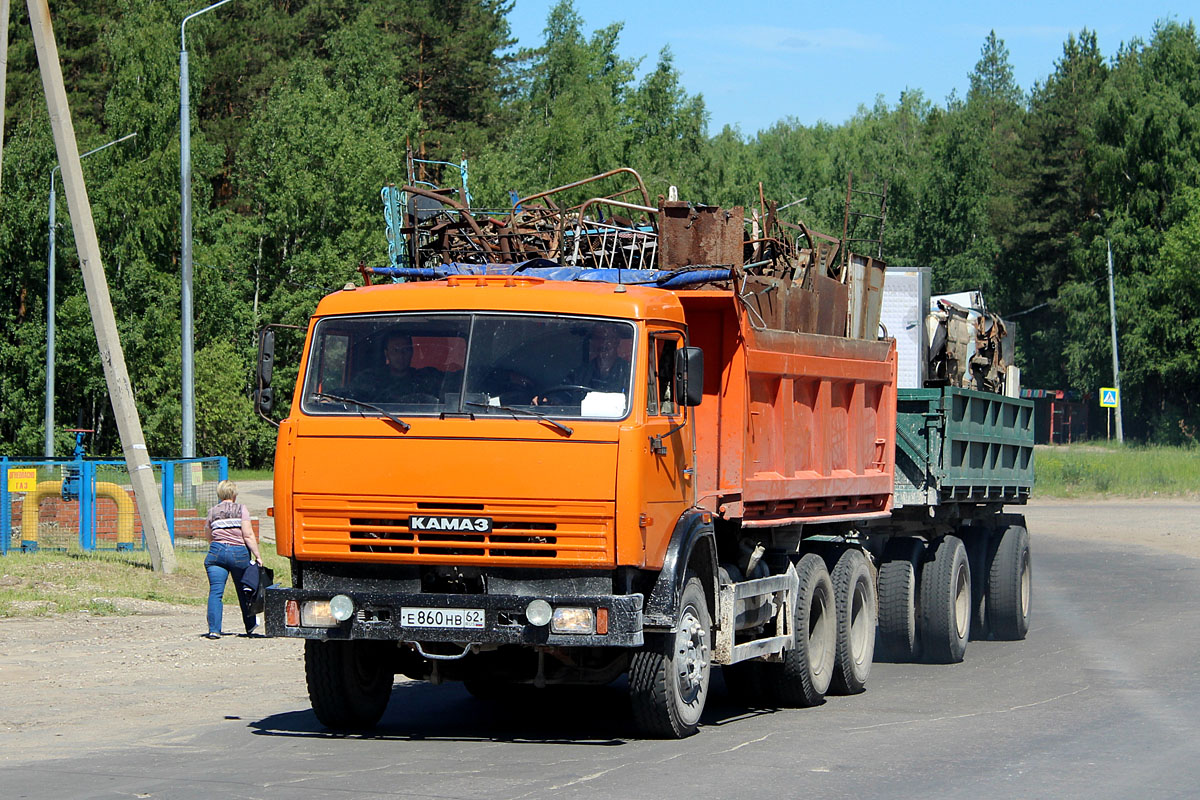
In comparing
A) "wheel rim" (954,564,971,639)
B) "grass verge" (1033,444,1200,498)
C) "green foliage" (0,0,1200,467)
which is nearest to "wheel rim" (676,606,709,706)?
"wheel rim" (954,564,971,639)

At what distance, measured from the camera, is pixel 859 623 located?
Answer: 42.1ft

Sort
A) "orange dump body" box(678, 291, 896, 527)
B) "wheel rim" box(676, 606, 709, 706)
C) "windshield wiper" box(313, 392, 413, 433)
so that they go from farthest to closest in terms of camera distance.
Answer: "orange dump body" box(678, 291, 896, 527)
"wheel rim" box(676, 606, 709, 706)
"windshield wiper" box(313, 392, 413, 433)

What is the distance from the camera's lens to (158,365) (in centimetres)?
5144

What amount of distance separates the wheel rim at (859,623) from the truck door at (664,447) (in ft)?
11.1

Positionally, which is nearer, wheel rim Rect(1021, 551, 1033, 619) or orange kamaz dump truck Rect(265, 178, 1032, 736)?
orange kamaz dump truck Rect(265, 178, 1032, 736)

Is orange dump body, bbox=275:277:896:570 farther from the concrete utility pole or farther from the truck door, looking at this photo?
the concrete utility pole

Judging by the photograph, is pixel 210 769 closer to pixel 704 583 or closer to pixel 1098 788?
pixel 704 583

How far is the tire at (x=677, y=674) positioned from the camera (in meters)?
9.27

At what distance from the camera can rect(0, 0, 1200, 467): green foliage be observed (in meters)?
50.6

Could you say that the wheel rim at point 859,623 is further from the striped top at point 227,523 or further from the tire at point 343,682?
the striped top at point 227,523

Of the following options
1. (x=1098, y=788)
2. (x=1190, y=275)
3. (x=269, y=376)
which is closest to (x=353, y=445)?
(x=269, y=376)

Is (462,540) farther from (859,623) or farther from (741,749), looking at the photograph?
(859,623)

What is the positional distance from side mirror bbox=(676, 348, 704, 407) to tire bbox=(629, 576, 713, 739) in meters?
1.15

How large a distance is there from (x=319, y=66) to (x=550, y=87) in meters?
22.7
